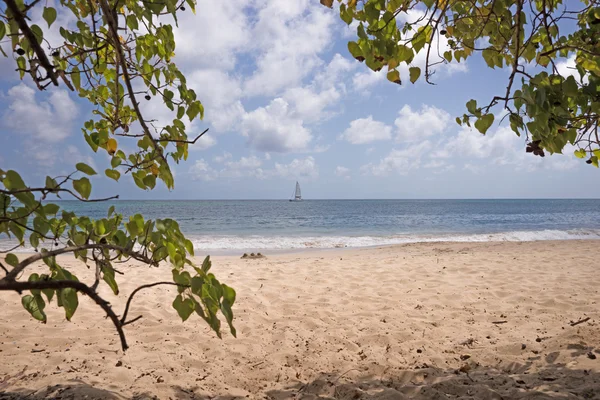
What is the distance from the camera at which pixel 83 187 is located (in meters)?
1.16

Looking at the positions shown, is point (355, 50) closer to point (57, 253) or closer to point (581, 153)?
point (57, 253)

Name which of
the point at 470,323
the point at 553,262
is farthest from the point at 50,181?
the point at 553,262

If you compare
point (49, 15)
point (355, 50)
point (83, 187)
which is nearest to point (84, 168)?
point (83, 187)

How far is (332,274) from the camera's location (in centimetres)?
626

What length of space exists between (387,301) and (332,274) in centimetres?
177

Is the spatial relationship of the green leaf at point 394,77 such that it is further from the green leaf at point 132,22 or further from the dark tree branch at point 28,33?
the dark tree branch at point 28,33

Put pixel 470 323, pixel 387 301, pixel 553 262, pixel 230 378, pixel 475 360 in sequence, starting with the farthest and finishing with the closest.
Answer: pixel 553 262
pixel 387 301
pixel 470 323
pixel 475 360
pixel 230 378

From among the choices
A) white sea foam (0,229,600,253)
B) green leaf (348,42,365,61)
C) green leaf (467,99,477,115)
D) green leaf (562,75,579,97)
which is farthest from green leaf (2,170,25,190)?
white sea foam (0,229,600,253)

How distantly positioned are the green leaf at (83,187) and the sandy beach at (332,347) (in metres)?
1.74

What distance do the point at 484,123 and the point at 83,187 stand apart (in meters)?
1.40

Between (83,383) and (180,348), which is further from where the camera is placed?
(180,348)

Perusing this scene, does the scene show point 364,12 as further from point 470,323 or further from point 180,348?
point 470,323

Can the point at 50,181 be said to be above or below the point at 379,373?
above

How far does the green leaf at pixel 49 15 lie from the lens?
1.35m
